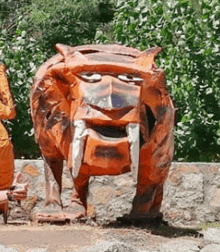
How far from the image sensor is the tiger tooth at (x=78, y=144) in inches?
260

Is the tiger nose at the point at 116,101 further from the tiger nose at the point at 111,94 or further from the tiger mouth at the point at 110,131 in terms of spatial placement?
the tiger mouth at the point at 110,131

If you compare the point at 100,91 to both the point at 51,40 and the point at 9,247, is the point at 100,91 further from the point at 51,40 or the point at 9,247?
the point at 51,40

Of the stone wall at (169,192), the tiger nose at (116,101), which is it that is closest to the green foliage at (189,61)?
the stone wall at (169,192)

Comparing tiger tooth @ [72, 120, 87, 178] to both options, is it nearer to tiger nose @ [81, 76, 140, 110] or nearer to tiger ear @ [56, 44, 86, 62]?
tiger nose @ [81, 76, 140, 110]

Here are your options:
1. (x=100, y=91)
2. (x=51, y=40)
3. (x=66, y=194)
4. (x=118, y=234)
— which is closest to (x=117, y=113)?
(x=100, y=91)

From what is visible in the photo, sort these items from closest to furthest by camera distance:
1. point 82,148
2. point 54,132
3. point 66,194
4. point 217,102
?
1. point 82,148
2. point 54,132
3. point 66,194
4. point 217,102

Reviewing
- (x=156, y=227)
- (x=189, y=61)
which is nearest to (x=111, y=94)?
(x=156, y=227)

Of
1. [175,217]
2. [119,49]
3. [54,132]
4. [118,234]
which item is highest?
[119,49]

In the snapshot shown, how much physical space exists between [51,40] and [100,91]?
23.3ft

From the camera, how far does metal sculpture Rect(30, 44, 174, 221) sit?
6637 mm

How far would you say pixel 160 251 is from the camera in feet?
20.7

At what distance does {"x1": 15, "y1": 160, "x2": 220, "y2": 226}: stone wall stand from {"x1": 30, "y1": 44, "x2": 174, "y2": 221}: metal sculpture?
1.19m

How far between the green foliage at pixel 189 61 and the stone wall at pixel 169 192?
1.55 metres

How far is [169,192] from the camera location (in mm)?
9266
